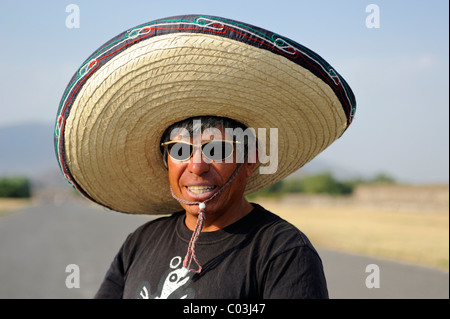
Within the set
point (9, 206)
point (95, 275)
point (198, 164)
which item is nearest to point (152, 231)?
point (198, 164)

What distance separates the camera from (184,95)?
229cm

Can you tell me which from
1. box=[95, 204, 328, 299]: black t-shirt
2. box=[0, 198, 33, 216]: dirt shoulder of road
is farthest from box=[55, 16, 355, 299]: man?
box=[0, 198, 33, 216]: dirt shoulder of road

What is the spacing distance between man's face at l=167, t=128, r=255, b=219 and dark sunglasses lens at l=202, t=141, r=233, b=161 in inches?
0.8

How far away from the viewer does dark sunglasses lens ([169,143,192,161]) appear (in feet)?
7.50

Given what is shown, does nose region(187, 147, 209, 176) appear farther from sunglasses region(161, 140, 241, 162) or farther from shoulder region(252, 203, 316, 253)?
shoulder region(252, 203, 316, 253)

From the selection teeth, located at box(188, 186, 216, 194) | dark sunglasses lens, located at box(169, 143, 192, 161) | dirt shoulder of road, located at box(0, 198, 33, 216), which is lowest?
dirt shoulder of road, located at box(0, 198, 33, 216)

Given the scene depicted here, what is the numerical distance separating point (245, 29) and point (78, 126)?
0.94m

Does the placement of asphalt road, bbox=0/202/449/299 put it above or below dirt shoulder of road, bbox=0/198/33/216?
above

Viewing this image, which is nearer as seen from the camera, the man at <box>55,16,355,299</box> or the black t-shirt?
the black t-shirt

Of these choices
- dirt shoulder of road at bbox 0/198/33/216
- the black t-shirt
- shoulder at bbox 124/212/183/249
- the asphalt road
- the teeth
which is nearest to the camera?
the black t-shirt

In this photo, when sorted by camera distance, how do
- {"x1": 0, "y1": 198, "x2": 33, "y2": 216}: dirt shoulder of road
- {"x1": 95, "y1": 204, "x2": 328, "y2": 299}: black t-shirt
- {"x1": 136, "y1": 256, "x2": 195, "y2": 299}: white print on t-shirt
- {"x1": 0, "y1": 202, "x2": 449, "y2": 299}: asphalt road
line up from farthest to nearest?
{"x1": 0, "y1": 198, "x2": 33, "y2": 216}: dirt shoulder of road, {"x1": 0, "y1": 202, "x2": 449, "y2": 299}: asphalt road, {"x1": 136, "y1": 256, "x2": 195, "y2": 299}: white print on t-shirt, {"x1": 95, "y1": 204, "x2": 328, "y2": 299}: black t-shirt
